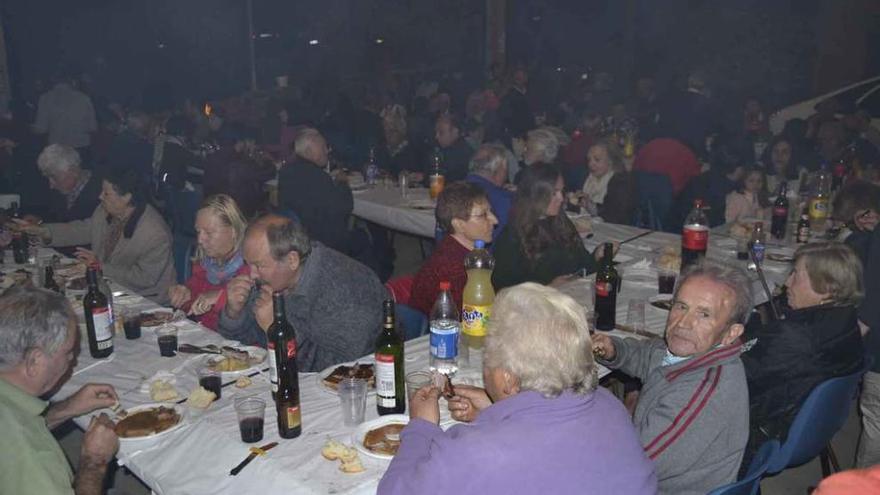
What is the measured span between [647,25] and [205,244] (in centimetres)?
1046

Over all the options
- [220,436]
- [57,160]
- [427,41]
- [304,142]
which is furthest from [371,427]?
[427,41]

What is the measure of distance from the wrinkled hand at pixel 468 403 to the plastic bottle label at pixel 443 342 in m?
0.43

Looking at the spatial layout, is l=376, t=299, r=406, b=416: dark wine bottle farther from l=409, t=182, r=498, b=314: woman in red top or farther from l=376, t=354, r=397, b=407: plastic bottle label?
l=409, t=182, r=498, b=314: woman in red top

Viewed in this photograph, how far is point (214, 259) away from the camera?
3.67 metres

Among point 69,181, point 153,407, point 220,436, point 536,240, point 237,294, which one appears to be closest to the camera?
point 220,436

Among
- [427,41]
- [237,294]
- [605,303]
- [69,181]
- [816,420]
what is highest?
[427,41]

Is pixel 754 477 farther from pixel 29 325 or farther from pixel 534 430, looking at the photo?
pixel 29 325

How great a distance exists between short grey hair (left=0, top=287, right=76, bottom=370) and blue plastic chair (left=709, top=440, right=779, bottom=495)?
191 centimetres

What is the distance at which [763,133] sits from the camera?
25.7ft

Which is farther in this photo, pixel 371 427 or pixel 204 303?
pixel 204 303

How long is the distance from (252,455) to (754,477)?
55.1 inches

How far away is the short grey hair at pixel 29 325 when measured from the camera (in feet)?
7.02

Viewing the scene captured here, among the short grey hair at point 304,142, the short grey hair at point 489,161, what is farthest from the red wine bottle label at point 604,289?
the short grey hair at point 304,142

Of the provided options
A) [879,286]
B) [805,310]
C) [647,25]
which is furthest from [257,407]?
[647,25]
